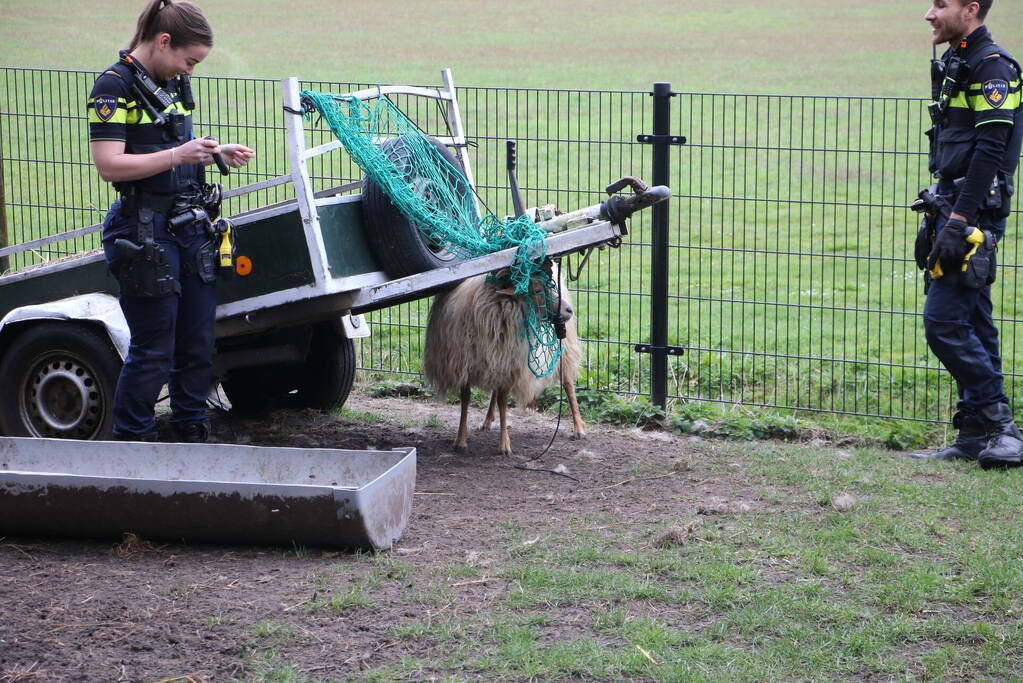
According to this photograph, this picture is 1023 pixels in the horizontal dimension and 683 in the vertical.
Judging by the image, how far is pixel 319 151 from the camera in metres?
6.02

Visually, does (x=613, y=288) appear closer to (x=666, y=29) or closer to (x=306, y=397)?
(x=306, y=397)

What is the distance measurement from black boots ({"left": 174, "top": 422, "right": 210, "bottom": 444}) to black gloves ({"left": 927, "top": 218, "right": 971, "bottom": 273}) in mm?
4026

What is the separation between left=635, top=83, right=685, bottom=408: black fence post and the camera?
746 centimetres

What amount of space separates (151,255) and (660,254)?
3.52 meters

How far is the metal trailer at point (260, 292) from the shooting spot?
5934 mm

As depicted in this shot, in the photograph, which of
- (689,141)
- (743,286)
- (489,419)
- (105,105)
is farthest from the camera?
(743,286)

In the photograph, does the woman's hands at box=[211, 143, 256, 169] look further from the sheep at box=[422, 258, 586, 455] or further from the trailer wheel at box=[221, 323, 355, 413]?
the trailer wheel at box=[221, 323, 355, 413]

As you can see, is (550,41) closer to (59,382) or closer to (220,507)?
(59,382)

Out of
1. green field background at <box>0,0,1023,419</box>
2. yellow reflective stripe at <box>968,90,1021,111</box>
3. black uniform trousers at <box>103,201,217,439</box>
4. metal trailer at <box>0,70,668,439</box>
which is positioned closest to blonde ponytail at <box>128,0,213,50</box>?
metal trailer at <box>0,70,668,439</box>

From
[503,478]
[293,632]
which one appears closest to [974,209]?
[503,478]

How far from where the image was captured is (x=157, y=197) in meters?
5.48

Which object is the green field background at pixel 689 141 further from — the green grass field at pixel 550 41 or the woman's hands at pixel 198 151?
the woman's hands at pixel 198 151

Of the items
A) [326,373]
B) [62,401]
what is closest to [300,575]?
[62,401]

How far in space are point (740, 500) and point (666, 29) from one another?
2956cm
